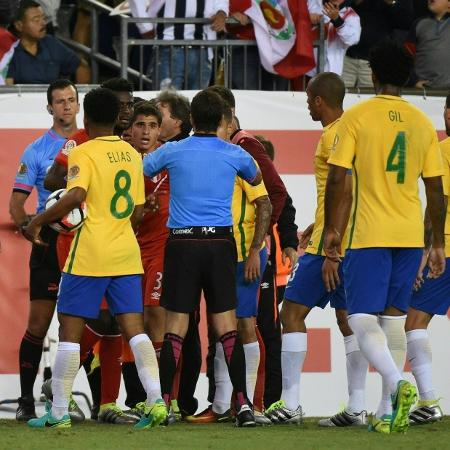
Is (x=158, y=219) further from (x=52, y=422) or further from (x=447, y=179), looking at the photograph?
(x=447, y=179)

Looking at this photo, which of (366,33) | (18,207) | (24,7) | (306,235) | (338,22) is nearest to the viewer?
(306,235)

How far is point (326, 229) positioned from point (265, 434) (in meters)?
1.20

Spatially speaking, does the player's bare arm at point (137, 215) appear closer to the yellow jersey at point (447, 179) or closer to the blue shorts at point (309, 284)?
the blue shorts at point (309, 284)

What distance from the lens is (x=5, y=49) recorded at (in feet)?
40.6

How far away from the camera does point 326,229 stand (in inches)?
313

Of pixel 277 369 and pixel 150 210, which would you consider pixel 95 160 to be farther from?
pixel 277 369

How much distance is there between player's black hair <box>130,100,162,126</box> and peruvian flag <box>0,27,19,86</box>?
10.5ft

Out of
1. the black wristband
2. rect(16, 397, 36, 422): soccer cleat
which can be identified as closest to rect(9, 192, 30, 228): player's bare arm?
rect(16, 397, 36, 422): soccer cleat

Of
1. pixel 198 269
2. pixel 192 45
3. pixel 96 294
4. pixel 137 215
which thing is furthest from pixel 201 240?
pixel 192 45

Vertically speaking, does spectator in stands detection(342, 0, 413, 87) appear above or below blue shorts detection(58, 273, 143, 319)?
above

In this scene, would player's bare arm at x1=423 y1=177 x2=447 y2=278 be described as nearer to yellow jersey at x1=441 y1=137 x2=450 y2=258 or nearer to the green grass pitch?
yellow jersey at x1=441 y1=137 x2=450 y2=258

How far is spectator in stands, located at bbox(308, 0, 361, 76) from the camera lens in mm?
12516

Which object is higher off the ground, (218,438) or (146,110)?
(146,110)

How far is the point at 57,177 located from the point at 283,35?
4127 mm
